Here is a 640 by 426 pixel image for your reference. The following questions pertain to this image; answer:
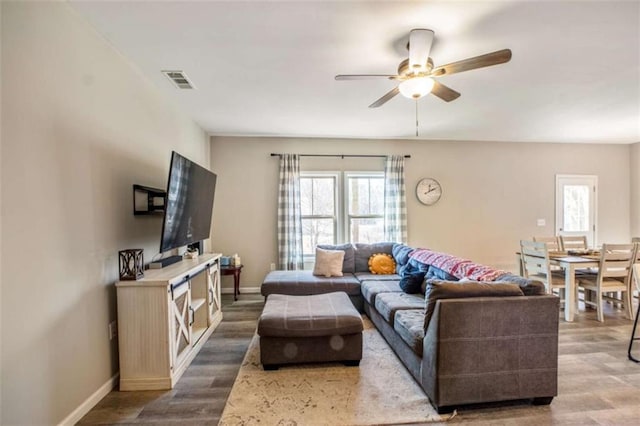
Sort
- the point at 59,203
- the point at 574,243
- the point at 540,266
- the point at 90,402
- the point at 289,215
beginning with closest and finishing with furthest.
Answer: the point at 59,203 < the point at 90,402 < the point at 540,266 < the point at 574,243 < the point at 289,215

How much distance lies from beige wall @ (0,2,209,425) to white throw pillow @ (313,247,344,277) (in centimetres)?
235

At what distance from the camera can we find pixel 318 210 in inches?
206

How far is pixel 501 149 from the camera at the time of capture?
556 centimetres

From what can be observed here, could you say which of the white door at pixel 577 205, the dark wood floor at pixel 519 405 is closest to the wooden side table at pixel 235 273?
the dark wood floor at pixel 519 405

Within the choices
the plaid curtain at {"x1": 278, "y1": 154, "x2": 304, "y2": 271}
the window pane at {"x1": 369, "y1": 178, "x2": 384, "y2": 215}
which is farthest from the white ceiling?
the window pane at {"x1": 369, "y1": 178, "x2": 384, "y2": 215}

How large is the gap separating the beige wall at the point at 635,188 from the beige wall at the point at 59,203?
26.9ft

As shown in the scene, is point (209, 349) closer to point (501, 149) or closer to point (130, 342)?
point (130, 342)

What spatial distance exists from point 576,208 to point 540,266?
269 cm

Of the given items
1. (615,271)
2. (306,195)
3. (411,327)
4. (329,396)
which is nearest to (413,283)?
(411,327)

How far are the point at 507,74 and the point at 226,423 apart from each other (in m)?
3.66

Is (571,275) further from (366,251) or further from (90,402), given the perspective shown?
(90,402)

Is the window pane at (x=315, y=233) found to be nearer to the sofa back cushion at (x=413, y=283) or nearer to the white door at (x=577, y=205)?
the sofa back cushion at (x=413, y=283)

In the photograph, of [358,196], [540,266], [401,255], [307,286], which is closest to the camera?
[307,286]

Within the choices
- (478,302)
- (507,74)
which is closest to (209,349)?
(478,302)
